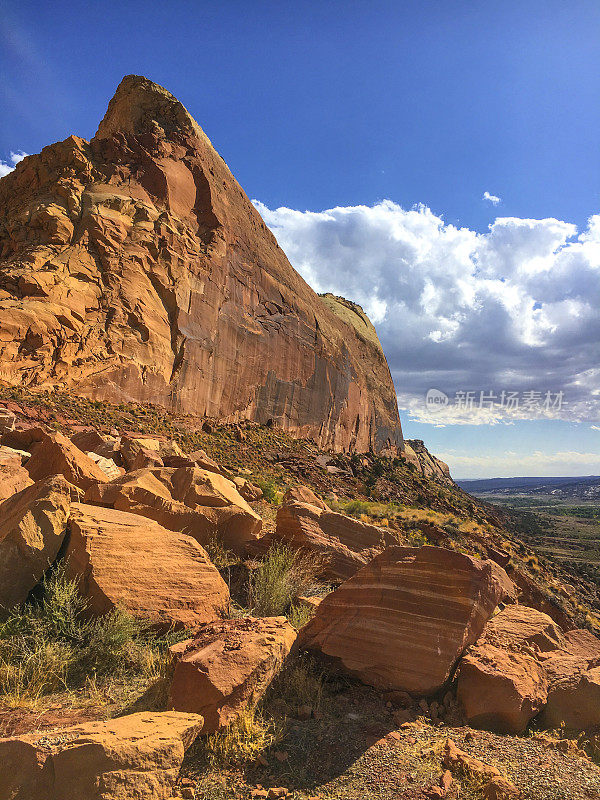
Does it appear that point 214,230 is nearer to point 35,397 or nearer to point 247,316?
point 247,316

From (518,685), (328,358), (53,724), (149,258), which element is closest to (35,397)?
(149,258)

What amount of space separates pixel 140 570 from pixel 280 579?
1768 mm

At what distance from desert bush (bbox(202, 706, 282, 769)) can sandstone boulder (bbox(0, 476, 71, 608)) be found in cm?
216

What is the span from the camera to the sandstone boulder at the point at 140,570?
3.96 meters

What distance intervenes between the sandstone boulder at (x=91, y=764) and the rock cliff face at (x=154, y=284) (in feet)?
65.6

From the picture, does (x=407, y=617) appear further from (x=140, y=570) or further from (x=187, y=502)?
(x=187, y=502)

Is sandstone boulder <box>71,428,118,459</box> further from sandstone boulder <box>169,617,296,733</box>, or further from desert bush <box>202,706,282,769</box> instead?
desert bush <box>202,706,282,769</box>

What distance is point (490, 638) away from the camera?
4316mm

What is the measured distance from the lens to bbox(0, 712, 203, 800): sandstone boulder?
216 centimetres

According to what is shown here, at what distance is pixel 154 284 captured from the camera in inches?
1034

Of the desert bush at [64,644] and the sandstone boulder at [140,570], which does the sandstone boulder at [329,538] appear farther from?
the desert bush at [64,644]

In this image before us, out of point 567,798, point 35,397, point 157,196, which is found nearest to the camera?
point 567,798

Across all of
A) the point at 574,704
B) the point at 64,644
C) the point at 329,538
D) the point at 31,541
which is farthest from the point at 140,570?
the point at 574,704

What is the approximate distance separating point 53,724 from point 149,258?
26507 millimetres
